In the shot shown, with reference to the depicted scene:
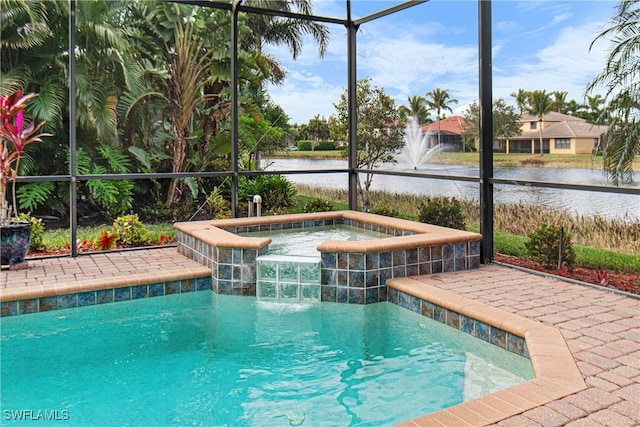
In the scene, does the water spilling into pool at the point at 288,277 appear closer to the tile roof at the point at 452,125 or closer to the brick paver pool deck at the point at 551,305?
the brick paver pool deck at the point at 551,305

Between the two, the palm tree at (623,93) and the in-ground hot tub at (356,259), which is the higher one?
the palm tree at (623,93)

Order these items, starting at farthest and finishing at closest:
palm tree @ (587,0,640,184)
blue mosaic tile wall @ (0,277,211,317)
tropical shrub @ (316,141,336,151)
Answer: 1. tropical shrub @ (316,141,336,151)
2. palm tree @ (587,0,640,184)
3. blue mosaic tile wall @ (0,277,211,317)

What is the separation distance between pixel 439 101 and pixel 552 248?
3968mm

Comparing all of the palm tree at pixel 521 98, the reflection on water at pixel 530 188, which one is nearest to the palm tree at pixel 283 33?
the reflection on water at pixel 530 188

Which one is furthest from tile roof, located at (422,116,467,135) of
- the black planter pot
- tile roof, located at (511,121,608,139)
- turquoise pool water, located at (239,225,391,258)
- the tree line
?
the black planter pot

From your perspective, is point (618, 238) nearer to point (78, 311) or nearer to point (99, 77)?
point (78, 311)

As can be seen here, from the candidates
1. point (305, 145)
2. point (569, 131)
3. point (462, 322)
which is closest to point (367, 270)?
point (462, 322)

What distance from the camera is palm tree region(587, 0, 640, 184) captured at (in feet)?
19.7

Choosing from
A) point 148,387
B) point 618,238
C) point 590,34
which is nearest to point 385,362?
point 148,387

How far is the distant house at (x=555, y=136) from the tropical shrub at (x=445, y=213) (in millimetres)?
1389

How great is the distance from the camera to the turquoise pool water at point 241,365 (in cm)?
318

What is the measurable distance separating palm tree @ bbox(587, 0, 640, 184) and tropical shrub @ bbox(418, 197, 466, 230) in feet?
8.60

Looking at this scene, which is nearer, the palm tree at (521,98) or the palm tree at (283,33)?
the palm tree at (521,98)

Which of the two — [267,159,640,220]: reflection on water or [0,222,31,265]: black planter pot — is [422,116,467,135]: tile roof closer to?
[267,159,640,220]: reflection on water
